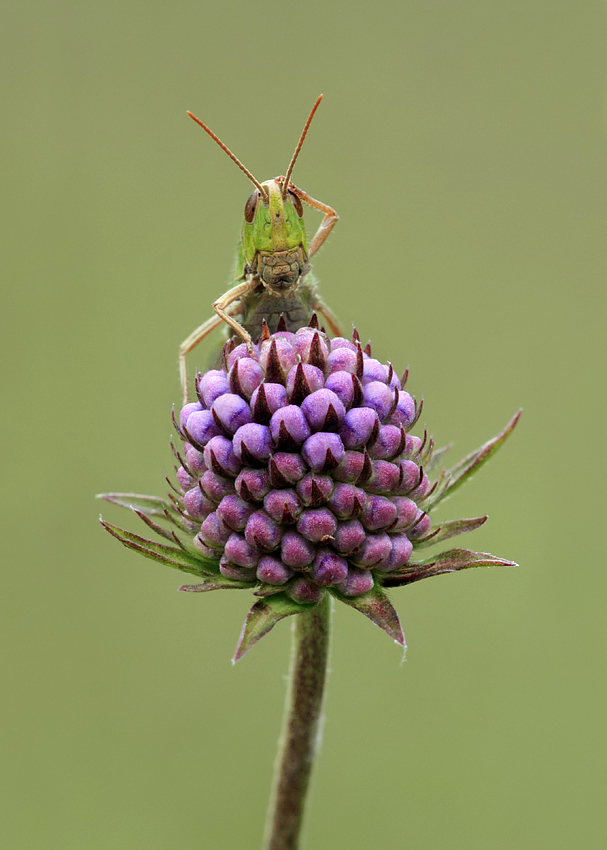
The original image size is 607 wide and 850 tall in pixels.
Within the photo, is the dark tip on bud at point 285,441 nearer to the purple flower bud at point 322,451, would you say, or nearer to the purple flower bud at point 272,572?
the purple flower bud at point 322,451

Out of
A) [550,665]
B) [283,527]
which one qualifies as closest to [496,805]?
[550,665]

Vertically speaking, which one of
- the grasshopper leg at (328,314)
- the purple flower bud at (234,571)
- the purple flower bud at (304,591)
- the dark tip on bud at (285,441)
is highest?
the grasshopper leg at (328,314)

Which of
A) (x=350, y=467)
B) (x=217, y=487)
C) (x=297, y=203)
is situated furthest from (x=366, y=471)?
(x=297, y=203)

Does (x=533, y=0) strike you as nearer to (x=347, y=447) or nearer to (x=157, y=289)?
(x=157, y=289)

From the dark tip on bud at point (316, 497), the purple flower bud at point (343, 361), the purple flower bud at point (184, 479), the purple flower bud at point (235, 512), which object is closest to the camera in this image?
the dark tip on bud at point (316, 497)

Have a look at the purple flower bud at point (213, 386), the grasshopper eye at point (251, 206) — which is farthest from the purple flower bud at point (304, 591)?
the grasshopper eye at point (251, 206)

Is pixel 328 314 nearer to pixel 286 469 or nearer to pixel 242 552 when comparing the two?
pixel 286 469

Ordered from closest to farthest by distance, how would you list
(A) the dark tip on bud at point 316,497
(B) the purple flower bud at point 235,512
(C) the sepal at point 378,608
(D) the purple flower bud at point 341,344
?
(C) the sepal at point 378,608 → (A) the dark tip on bud at point 316,497 → (B) the purple flower bud at point 235,512 → (D) the purple flower bud at point 341,344
